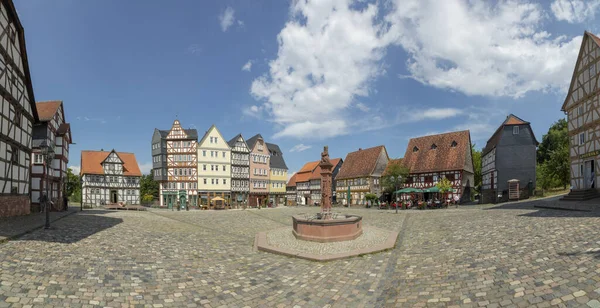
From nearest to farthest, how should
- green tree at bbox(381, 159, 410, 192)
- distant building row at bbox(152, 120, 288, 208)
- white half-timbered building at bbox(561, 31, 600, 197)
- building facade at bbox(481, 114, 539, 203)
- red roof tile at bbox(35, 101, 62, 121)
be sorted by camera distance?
white half-timbered building at bbox(561, 31, 600, 197) < red roof tile at bbox(35, 101, 62, 121) < building facade at bbox(481, 114, 539, 203) < green tree at bbox(381, 159, 410, 192) < distant building row at bbox(152, 120, 288, 208)

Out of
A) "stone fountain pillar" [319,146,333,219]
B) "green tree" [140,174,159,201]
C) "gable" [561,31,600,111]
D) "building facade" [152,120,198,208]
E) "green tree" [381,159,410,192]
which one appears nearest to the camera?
"stone fountain pillar" [319,146,333,219]

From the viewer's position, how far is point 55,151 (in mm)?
32125

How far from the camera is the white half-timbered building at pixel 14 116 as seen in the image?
1966 centimetres

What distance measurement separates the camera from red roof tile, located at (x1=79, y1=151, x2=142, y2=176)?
55219mm

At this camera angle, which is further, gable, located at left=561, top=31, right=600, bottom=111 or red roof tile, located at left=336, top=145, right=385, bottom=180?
red roof tile, located at left=336, top=145, right=385, bottom=180

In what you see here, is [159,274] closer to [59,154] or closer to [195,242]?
[195,242]

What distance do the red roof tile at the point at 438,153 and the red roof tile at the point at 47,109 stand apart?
43.8 m

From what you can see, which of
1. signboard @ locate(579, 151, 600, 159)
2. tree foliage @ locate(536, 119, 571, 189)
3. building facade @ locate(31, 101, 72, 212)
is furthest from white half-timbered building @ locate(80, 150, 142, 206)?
tree foliage @ locate(536, 119, 571, 189)

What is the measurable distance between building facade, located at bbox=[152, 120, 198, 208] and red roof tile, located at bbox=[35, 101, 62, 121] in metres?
23.9

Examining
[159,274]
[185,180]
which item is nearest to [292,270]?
[159,274]

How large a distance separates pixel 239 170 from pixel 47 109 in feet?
107

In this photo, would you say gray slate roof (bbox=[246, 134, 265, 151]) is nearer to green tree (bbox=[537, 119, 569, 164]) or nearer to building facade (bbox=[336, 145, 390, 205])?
building facade (bbox=[336, 145, 390, 205])

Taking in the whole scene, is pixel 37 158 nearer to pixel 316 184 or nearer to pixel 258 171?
pixel 258 171

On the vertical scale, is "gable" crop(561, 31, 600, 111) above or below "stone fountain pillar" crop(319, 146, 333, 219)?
above
